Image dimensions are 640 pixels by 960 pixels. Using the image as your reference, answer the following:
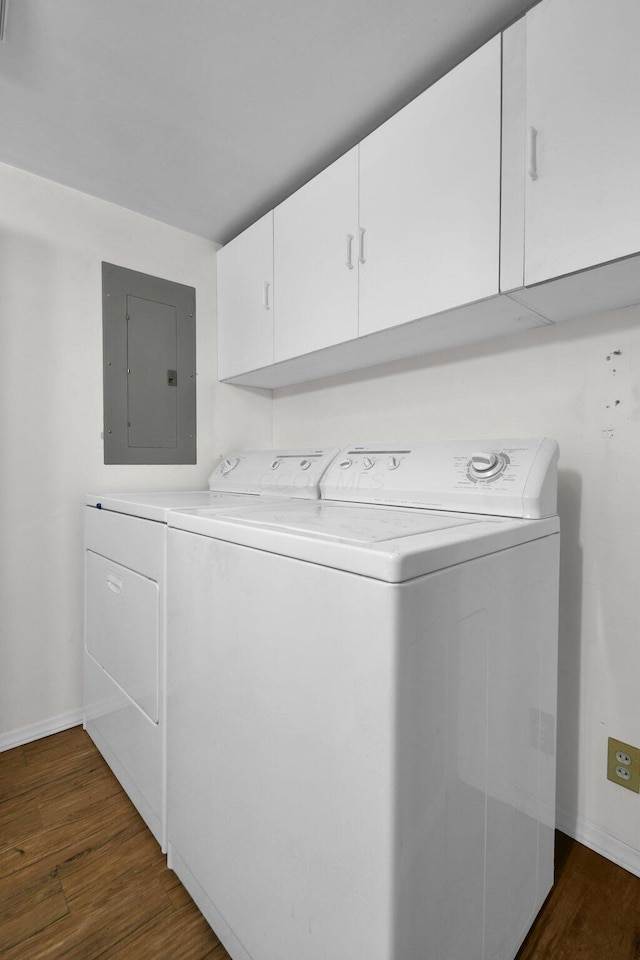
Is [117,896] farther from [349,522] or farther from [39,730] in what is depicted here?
[349,522]

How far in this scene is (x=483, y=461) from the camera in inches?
47.7

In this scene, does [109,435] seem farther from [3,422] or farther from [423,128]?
[423,128]

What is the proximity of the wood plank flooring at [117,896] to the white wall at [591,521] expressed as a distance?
166 mm

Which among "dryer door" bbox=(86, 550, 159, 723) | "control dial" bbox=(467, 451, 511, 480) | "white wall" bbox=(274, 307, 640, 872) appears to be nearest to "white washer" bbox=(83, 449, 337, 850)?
"dryer door" bbox=(86, 550, 159, 723)

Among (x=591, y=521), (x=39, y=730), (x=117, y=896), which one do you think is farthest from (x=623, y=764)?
(x=39, y=730)

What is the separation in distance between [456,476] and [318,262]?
Answer: 3.00ft

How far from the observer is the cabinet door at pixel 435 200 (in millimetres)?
1110

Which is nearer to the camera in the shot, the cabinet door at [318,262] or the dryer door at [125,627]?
the dryer door at [125,627]

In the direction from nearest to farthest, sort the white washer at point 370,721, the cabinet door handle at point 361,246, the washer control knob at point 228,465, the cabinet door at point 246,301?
1. the white washer at point 370,721
2. the cabinet door handle at point 361,246
3. the cabinet door at point 246,301
4. the washer control knob at point 228,465

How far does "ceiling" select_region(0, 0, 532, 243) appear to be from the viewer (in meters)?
1.14

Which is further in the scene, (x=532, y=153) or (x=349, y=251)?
(x=349, y=251)

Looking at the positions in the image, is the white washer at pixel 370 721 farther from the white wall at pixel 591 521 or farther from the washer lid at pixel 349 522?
the white wall at pixel 591 521

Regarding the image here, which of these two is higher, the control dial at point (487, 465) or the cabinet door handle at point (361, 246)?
the cabinet door handle at point (361, 246)

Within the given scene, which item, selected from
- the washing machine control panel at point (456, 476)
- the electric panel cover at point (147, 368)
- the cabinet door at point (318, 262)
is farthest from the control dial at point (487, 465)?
the electric panel cover at point (147, 368)
